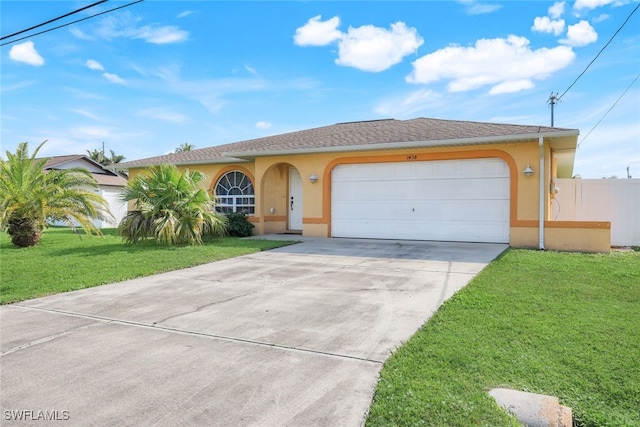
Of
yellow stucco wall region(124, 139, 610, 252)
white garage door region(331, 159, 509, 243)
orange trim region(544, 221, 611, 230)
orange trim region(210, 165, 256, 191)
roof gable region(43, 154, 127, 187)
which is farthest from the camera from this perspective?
roof gable region(43, 154, 127, 187)

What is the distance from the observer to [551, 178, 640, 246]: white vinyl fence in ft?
40.6

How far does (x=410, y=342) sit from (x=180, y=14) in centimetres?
894

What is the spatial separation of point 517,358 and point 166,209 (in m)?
10.2

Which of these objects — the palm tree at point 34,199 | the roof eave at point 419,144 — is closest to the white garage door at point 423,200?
the roof eave at point 419,144

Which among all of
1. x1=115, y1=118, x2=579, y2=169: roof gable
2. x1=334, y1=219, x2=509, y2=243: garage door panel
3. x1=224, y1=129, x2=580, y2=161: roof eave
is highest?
x1=115, y1=118, x2=579, y2=169: roof gable

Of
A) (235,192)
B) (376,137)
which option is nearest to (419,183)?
(376,137)

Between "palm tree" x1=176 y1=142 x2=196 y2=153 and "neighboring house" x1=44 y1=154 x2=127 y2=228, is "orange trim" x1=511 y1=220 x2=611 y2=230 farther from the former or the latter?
"palm tree" x1=176 y1=142 x2=196 y2=153

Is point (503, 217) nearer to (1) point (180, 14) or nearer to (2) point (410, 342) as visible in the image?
(2) point (410, 342)

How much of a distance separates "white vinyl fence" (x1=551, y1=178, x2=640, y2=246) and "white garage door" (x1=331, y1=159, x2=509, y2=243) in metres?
3.48

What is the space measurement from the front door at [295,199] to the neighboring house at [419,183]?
0.04m

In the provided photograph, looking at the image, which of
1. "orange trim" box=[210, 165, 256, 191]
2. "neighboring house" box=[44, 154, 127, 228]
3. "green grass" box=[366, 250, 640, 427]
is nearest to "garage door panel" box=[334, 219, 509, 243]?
"orange trim" box=[210, 165, 256, 191]

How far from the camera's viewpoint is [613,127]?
2131 centimetres

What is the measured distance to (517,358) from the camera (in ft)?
11.8

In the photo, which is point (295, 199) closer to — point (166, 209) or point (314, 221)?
point (314, 221)
